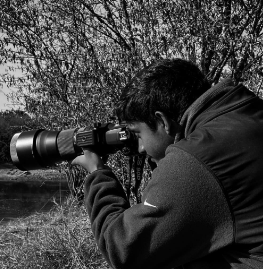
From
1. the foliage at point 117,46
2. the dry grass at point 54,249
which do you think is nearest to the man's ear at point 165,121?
the dry grass at point 54,249

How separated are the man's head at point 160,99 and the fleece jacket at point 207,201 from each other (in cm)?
9

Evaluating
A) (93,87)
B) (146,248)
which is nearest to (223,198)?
(146,248)

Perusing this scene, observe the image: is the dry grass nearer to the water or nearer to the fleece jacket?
the water

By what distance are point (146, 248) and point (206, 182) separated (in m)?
0.28

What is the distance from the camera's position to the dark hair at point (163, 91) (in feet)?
5.62

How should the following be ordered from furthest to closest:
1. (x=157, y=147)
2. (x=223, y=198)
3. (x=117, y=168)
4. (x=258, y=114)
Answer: (x=117, y=168), (x=157, y=147), (x=258, y=114), (x=223, y=198)

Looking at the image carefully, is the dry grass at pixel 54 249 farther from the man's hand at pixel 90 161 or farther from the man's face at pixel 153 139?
the man's face at pixel 153 139

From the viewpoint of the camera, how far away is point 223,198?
1.52m

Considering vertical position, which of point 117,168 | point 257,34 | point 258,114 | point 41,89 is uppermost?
point 258,114

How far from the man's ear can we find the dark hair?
14mm

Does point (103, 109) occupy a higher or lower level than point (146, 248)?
lower

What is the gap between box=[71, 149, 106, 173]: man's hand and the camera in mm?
2041

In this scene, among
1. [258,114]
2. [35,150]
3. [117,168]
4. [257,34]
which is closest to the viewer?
[258,114]

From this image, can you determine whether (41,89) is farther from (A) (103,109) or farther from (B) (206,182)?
(B) (206,182)
